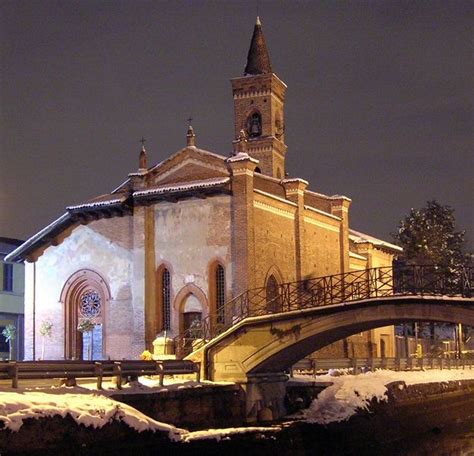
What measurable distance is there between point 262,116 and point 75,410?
37721 millimetres

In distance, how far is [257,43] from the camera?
5956 cm

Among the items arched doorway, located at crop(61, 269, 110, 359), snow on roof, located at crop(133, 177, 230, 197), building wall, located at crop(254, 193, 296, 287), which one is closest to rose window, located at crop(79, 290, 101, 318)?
arched doorway, located at crop(61, 269, 110, 359)

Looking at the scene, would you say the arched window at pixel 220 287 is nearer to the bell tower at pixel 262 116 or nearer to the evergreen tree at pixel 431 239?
the bell tower at pixel 262 116

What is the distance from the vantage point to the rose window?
1692 inches

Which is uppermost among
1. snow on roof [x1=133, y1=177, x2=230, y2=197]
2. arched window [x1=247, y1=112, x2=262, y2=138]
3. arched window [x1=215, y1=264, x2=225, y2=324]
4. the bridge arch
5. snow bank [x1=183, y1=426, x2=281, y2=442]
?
arched window [x1=247, y1=112, x2=262, y2=138]

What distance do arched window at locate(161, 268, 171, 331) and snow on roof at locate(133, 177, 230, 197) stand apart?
3.74 meters

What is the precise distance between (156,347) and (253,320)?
4.98 m

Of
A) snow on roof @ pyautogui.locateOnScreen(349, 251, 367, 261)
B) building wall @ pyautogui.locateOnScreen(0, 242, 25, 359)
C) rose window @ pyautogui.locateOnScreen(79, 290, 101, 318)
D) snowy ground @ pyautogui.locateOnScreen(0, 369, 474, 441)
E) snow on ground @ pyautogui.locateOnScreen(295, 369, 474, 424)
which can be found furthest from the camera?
building wall @ pyautogui.locateOnScreen(0, 242, 25, 359)

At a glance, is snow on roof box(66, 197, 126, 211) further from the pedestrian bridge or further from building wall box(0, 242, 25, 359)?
building wall box(0, 242, 25, 359)

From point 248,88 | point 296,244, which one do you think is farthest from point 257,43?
point 296,244

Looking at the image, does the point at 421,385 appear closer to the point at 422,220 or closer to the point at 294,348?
the point at 294,348

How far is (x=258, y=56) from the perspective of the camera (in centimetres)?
5884

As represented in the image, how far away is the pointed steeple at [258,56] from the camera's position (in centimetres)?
5816

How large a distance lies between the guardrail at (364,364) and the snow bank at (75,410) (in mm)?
14383
